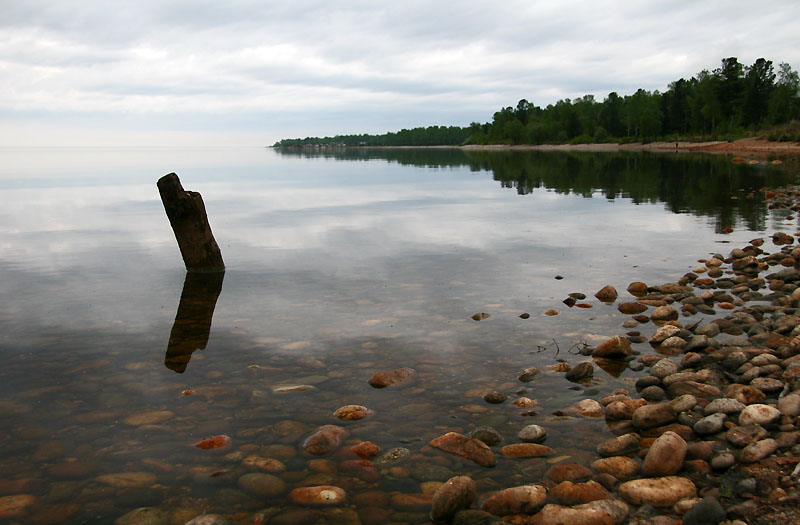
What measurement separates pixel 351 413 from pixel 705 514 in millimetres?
4205

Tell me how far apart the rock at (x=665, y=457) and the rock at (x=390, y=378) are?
145 inches

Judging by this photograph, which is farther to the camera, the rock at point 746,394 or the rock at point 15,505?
the rock at point 746,394

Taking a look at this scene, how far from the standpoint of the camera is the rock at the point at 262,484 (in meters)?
6.15

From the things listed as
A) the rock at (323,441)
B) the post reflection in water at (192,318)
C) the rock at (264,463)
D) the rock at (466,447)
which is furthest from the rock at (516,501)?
the post reflection in water at (192,318)

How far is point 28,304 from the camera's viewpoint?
1385 centimetres

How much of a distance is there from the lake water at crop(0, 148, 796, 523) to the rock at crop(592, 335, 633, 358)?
0.46 m

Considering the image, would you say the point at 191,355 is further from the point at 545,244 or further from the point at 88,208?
the point at 88,208

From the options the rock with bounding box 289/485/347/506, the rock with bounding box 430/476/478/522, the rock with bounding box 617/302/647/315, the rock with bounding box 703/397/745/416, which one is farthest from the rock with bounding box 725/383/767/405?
the rock with bounding box 289/485/347/506

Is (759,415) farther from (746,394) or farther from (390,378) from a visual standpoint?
(390,378)

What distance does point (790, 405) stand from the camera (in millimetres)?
6789

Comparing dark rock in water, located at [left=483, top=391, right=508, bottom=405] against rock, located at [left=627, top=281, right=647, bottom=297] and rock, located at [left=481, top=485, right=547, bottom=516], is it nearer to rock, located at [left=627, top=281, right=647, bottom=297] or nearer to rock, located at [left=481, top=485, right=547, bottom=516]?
rock, located at [left=481, top=485, right=547, bottom=516]

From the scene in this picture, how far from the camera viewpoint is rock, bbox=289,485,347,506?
5.95 meters

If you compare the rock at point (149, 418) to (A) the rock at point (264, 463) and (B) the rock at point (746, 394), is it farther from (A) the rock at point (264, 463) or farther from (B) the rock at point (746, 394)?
(B) the rock at point (746, 394)

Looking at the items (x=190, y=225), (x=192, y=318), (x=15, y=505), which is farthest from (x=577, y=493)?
(x=190, y=225)
